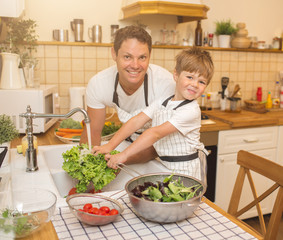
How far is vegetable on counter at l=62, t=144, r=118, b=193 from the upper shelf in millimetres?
1494

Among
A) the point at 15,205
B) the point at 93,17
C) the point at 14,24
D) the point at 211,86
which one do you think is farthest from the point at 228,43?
the point at 15,205

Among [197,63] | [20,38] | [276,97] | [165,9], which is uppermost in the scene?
[165,9]

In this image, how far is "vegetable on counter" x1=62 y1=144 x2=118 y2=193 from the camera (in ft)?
4.42

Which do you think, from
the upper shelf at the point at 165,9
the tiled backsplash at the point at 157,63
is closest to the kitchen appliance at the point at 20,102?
the tiled backsplash at the point at 157,63

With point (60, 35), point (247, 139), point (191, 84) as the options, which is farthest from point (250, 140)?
point (60, 35)

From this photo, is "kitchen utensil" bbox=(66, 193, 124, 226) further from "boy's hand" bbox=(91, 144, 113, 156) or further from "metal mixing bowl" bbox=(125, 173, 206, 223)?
"boy's hand" bbox=(91, 144, 113, 156)

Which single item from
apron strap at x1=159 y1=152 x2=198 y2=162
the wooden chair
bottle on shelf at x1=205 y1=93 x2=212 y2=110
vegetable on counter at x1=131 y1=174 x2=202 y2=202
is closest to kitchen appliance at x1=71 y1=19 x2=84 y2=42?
bottle on shelf at x1=205 y1=93 x2=212 y2=110

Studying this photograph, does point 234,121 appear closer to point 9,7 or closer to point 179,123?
point 179,123

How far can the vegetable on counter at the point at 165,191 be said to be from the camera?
101 cm

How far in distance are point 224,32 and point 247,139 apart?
1118 mm

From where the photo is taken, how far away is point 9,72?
220 cm

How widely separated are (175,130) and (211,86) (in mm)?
1920

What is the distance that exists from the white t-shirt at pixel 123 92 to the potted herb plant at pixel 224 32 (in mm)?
1525

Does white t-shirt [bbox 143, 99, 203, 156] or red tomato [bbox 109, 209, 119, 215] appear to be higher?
white t-shirt [bbox 143, 99, 203, 156]
